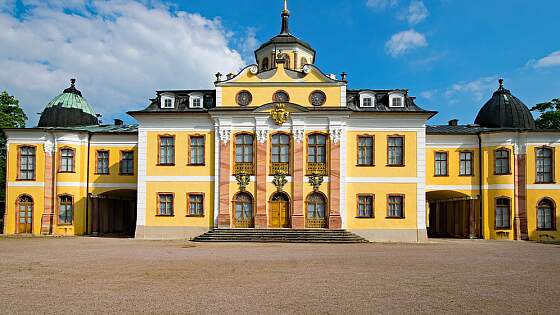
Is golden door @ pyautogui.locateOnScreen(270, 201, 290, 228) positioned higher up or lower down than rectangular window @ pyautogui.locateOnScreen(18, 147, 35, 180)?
Answer: lower down

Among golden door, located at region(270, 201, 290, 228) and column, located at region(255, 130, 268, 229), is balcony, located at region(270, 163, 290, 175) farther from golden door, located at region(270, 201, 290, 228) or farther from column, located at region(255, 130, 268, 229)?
golden door, located at region(270, 201, 290, 228)

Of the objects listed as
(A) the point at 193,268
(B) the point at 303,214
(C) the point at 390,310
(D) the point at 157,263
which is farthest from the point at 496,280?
(B) the point at 303,214

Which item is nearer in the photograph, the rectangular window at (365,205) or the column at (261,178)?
the column at (261,178)

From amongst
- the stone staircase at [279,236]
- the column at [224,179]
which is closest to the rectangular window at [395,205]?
the stone staircase at [279,236]

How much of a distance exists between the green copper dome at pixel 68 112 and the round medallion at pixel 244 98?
48.5 feet

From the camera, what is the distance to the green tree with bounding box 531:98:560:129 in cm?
4656

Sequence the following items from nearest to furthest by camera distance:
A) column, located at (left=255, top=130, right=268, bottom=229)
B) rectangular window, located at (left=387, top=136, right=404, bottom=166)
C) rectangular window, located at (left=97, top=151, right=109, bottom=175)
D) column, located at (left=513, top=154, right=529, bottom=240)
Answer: column, located at (left=255, top=130, right=268, bottom=229) < rectangular window, located at (left=387, top=136, right=404, bottom=166) < column, located at (left=513, top=154, right=529, bottom=240) < rectangular window, located at (left=97, top=151, right=109, bottom=175)

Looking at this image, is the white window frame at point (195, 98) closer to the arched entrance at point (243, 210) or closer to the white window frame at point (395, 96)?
the arched entrance at point (243, 210)

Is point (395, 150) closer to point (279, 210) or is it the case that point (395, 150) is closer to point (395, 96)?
point (395, 96)

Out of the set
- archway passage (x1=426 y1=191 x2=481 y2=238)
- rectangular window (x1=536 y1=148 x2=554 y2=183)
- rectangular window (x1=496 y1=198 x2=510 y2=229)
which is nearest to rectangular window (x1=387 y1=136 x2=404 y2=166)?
archway passage (x1=426 y1=191 x2=481 y2=238)

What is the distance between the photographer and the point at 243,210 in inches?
1299

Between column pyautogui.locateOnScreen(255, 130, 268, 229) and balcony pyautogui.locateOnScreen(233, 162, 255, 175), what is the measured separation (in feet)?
1.49

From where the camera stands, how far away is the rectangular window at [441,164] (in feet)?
115

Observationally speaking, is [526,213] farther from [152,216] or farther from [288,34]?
[152,216]
